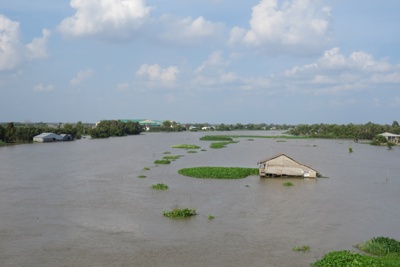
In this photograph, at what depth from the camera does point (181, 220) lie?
16266 millimetres

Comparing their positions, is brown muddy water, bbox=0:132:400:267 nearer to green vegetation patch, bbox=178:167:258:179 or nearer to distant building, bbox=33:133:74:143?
green vegetation patch, bbox=178:167:258:179

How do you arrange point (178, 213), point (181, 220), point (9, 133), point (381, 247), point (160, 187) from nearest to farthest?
1. point (381, 247)
2. point (181, 220)
3. point (178, 213)
4. point (160, 187)
5. point (9, 133)

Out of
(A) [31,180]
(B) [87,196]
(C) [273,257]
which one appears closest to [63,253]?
(C) [273,257]

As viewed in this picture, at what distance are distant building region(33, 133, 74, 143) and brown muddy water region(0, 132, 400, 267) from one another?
32383 millimetres

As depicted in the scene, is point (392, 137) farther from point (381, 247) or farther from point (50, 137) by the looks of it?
point (381, 247)

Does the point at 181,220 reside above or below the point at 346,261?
below

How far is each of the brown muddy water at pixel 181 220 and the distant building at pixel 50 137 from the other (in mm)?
32383

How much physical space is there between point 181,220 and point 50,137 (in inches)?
2009

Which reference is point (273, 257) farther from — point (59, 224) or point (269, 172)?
point (269, 172)

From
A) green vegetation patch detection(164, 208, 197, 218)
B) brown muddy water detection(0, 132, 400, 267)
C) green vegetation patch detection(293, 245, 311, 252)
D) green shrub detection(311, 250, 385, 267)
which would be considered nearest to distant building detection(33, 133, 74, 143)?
brown muddy water detection(0, 132, 400, 267)

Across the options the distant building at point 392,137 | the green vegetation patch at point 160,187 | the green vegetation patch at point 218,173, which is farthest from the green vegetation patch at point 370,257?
the distant building at point 392,137

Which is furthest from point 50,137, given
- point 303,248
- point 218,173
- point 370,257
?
point 370,257

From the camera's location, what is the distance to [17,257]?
39.4ft

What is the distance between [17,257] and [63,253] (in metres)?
1.29
